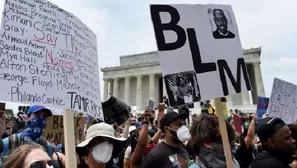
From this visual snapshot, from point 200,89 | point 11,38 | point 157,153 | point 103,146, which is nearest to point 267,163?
point 200,89

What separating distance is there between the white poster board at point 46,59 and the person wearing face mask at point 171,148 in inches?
31.6

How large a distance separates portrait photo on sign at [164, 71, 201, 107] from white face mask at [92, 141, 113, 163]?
69cm

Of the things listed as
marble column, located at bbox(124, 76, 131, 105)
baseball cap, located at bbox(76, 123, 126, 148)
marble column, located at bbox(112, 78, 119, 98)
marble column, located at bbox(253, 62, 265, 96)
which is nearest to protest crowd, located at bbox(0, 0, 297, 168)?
baseball cap, located at bbox(76, 123, 126, 148)

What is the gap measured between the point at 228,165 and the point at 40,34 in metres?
2.02

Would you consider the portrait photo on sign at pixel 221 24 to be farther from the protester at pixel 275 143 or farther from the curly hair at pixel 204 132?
the protester at pixel 275 143

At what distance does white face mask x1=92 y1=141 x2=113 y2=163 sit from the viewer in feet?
8.63

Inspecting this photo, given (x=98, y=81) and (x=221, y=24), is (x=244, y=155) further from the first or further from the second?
(x=98, y=81)

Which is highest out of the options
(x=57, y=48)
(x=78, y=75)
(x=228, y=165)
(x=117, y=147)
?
(x=57, y=48)

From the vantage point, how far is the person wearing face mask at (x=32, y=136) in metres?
2.91

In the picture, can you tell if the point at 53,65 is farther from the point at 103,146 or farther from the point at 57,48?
the point at 103,146

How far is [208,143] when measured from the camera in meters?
3.05

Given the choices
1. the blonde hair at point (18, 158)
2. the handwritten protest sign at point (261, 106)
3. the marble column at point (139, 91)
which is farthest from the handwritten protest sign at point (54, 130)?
the marble column at point (139, 91)

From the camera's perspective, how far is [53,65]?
272 centimetres

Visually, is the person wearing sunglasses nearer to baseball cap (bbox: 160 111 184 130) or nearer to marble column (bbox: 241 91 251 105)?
baseball cap (bbox: 160 111 184 130)
